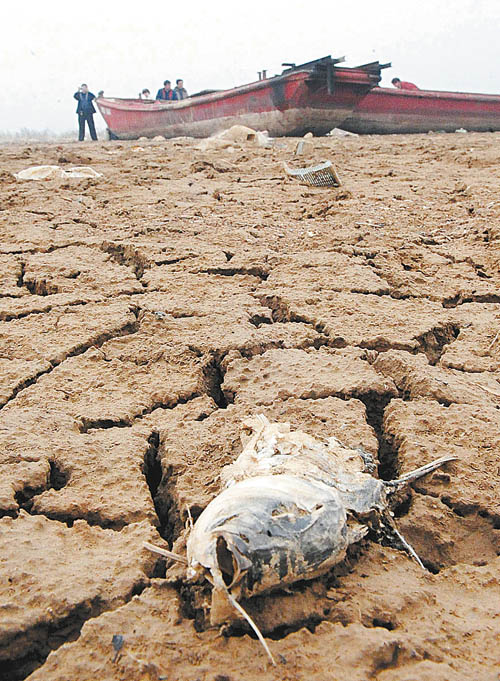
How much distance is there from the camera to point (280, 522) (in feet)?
3.33

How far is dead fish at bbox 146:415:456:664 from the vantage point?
3.18 ft

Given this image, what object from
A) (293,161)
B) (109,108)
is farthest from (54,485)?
(109,108)

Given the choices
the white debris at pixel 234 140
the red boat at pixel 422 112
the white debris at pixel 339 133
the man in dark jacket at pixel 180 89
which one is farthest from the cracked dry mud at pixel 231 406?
the man in dark jacket at pixel 180 89

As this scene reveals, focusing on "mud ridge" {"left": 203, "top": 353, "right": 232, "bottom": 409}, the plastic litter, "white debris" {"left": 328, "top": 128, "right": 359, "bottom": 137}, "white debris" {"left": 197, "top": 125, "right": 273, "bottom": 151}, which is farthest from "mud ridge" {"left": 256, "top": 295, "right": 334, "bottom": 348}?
"white debris" {"left": 328, "top": 128, "right": 359, "bottom": 137}

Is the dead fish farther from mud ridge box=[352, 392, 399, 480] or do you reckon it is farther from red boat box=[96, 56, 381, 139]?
red boat box=[96, 56, 381, 139]

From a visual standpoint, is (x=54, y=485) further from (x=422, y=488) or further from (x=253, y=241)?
(x=253, y=241)

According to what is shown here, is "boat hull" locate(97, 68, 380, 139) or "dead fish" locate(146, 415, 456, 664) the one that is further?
"boat hull" locate(97, 68, 380, 139)

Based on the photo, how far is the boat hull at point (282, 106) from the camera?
9047 mm

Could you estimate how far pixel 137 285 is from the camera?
277cm

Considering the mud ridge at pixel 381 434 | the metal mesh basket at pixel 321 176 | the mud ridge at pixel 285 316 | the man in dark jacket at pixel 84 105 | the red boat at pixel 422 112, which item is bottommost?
the mud ridge at pixel 381 434

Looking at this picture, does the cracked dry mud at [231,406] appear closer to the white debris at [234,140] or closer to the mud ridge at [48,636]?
the mud ridge at [48,636]

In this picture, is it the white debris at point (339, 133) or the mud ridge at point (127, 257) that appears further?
the white debris at point (339, 133)

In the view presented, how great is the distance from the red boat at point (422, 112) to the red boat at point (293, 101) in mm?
608

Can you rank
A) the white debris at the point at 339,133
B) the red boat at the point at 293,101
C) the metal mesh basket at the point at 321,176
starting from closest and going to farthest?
the metal mesh basket at the point at 321,176
the red boat at the point at 293,101
the white debris at the point at 339,133
